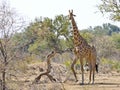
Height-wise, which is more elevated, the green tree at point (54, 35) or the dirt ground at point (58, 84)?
the green tree at point (54, 35)

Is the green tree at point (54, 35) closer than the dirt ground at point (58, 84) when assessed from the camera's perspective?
No

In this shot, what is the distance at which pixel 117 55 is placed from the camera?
3878 centimetres

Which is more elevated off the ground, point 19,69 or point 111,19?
point 111,19

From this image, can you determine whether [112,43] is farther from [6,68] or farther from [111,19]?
[6,68]

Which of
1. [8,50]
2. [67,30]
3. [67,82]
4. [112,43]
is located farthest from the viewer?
[112,43]

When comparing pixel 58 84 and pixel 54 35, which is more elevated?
pixel 54 35

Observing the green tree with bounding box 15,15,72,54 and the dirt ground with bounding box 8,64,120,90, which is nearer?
the dirt ground with bounding box 8,64,120,90

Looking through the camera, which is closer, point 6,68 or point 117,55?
point 6,68

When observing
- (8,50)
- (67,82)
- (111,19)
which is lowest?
(67,82)

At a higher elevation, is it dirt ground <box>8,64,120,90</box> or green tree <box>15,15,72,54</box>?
green tree <box>15,15,72,54</box>

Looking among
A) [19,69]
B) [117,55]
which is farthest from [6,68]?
[117,55]

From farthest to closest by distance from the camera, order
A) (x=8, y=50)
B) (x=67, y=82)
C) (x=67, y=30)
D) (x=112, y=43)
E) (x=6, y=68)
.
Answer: (x=112, y=43), (x=67, y=30), (x=67, y=82), (x=8, y=50), (x=6, y=68)

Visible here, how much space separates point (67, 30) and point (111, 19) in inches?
414

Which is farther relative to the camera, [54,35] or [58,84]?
[54,35]
